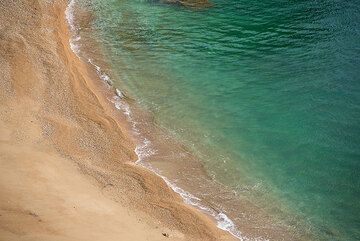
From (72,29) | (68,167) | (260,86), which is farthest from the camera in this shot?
(72,29)

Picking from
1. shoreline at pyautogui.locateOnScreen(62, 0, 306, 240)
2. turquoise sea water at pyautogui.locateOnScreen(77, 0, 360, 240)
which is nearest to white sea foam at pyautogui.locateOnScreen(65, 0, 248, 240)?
shoreline at pyautogui.locateOnScreen(62, 0, 306, 240)

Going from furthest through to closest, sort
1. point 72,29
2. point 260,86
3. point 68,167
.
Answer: point 72,29, point 260,86, point 68,167

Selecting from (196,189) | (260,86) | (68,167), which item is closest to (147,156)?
(196,189)

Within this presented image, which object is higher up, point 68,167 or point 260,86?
point 260,86

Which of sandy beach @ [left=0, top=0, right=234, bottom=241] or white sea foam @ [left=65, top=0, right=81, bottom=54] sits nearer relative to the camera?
sandy beach @ [left=0, top=0, right=234, bottom=241]

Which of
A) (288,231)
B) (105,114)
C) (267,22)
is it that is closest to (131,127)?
(105,114)

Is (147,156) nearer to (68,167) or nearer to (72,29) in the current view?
(68,167)

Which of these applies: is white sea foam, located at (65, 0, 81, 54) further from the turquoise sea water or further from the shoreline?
the shoreline
